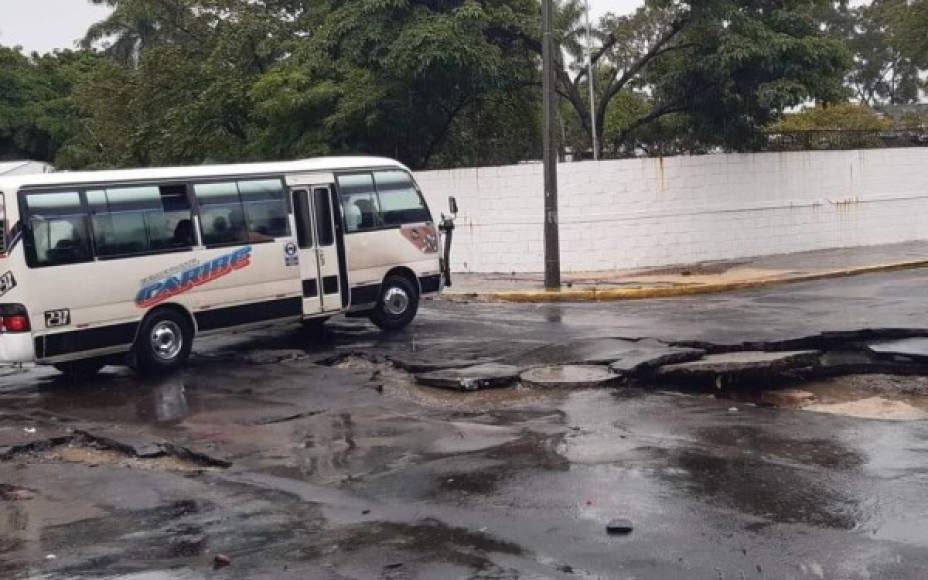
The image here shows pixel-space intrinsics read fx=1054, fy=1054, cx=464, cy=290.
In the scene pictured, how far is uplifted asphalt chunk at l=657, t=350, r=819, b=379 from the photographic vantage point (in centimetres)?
1078

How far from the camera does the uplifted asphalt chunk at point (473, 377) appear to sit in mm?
11156

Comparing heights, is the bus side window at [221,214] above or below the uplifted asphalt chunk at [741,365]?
above

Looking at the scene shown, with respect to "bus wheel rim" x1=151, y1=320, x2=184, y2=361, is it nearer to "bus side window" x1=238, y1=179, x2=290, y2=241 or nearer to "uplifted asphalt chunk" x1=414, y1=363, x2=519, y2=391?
"bus side window" x1=238, y1=179, x2=290, y2=241

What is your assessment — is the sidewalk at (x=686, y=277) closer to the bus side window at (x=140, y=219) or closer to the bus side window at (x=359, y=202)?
the bus side window at (x=359, y=202)

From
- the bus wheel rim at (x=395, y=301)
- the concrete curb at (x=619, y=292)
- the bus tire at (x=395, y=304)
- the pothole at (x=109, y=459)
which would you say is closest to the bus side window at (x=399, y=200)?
the bus tire at (x=395, y=304)

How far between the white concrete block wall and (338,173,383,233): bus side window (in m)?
7.74

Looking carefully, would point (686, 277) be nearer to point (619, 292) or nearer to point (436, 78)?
point (619, 292)

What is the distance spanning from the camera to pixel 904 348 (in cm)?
1152

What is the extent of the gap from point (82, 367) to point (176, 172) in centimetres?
278

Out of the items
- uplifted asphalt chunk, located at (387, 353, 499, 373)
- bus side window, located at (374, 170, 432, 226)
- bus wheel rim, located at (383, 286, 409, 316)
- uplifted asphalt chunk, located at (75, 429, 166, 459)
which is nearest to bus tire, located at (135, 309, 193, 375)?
uplifted asphalt chunk, located at (387, 353, 499, 373)

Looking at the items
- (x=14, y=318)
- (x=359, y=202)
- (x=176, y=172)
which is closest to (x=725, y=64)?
(x=359, y=202)

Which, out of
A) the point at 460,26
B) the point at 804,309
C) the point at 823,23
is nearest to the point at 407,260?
the point at 804,309

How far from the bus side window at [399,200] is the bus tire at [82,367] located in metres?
4.76

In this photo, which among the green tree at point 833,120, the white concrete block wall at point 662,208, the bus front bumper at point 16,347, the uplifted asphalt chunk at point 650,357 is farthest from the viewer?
the green tree at point 833,120
